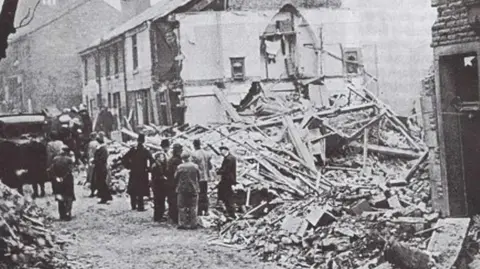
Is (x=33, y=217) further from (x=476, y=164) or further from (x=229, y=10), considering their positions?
(x=229, y=10)

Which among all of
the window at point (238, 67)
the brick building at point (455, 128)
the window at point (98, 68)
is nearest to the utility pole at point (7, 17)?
the brick building at point (455, 128)

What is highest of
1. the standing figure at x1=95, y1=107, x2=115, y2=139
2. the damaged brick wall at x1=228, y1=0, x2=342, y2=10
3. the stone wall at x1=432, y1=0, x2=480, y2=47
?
the damaged brick wall at x1=228, y1=0, x2=342, y2=10

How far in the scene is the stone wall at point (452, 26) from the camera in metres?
11.4

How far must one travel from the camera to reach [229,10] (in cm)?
3247

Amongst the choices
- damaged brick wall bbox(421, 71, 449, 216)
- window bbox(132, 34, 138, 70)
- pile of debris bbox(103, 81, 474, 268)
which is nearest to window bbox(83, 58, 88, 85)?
window bbox(132, 34, 138, 70)

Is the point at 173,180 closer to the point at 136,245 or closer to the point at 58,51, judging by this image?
the point at 136,245

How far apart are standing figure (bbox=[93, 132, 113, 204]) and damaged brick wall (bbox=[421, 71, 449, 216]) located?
27.1 ft

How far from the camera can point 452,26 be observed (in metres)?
11.8

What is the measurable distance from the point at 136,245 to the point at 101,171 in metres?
5.12

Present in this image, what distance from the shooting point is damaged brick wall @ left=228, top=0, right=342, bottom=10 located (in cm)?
3253

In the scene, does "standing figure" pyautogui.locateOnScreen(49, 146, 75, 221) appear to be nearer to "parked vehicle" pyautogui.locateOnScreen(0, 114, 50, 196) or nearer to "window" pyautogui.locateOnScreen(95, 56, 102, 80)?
"parked vehicle" pyautogui.locateOnScreen(0, 114, 50, 196)

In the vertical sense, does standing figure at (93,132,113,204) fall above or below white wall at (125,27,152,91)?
below

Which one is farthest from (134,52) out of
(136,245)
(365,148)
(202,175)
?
(136,245)

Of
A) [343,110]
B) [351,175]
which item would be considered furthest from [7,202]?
[343,110]
